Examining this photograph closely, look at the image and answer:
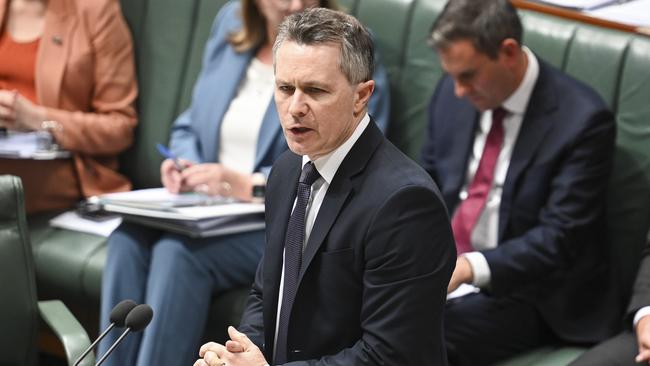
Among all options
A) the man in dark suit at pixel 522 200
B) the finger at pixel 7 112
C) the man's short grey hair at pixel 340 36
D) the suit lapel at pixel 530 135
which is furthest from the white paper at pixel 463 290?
the finger at pixel 7 112

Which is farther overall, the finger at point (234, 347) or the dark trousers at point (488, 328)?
the dark trousers at point (488, 328)

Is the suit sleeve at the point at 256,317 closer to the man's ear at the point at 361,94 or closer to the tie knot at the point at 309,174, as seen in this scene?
the tie knot at the point at 309,174

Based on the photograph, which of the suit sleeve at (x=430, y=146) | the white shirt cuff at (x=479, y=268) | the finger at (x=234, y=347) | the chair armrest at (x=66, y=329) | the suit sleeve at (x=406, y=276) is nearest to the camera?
the suit sleeve at (x=406, y=276)

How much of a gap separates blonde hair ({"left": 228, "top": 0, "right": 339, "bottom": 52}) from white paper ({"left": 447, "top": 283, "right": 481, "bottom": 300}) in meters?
0.99

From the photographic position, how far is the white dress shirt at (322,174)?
75.0 inches

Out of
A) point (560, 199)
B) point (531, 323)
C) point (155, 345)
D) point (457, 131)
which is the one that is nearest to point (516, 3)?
point (457, 131)

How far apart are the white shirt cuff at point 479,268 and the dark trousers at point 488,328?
0.23 feet

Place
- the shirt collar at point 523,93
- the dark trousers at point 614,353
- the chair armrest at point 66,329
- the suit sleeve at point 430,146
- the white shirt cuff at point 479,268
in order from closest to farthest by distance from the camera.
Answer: the chair armrest at point 66,329 < the dark trousers at point 614,353 < the white shirt cuff at point 479,268 < the shirt collar at point 523,93 < the suit sleeve at point 430,146

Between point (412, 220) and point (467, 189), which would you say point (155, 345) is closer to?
point (467, 189)

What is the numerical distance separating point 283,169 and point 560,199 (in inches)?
35.8

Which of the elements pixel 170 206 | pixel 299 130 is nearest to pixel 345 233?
pixel 299 130

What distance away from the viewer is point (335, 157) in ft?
6.26

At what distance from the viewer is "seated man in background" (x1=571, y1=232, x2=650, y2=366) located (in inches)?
94.7

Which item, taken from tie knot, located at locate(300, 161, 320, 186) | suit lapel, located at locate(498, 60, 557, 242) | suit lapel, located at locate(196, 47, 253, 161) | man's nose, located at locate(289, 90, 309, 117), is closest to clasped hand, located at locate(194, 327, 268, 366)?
tie knot, located at locate(300, 161, 320, 186)
